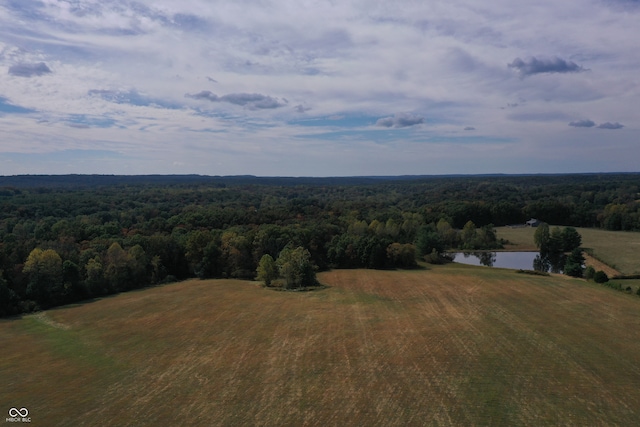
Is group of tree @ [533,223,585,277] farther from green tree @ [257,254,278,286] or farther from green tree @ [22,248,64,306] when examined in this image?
green tree @ [22,248,64,306]

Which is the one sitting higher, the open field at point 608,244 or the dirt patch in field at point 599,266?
the open field at point 608,244

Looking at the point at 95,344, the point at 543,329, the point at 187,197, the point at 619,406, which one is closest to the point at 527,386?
the point at 619,406

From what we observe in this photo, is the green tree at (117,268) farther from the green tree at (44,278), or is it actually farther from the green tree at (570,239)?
the green tree at (570,239)

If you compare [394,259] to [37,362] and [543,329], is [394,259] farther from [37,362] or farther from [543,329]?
[37,362]

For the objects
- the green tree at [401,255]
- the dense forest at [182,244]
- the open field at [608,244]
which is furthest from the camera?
the open field at [608,244]

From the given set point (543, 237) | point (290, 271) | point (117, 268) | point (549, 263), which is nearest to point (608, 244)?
point (543, 237)

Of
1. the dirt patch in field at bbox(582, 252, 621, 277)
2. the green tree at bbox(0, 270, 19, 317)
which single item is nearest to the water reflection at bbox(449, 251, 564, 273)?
the dirt patch in field at bbox(582, 252, 621, 277)

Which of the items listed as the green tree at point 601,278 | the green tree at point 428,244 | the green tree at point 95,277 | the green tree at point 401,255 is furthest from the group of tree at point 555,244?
the green tree at point 95,277
